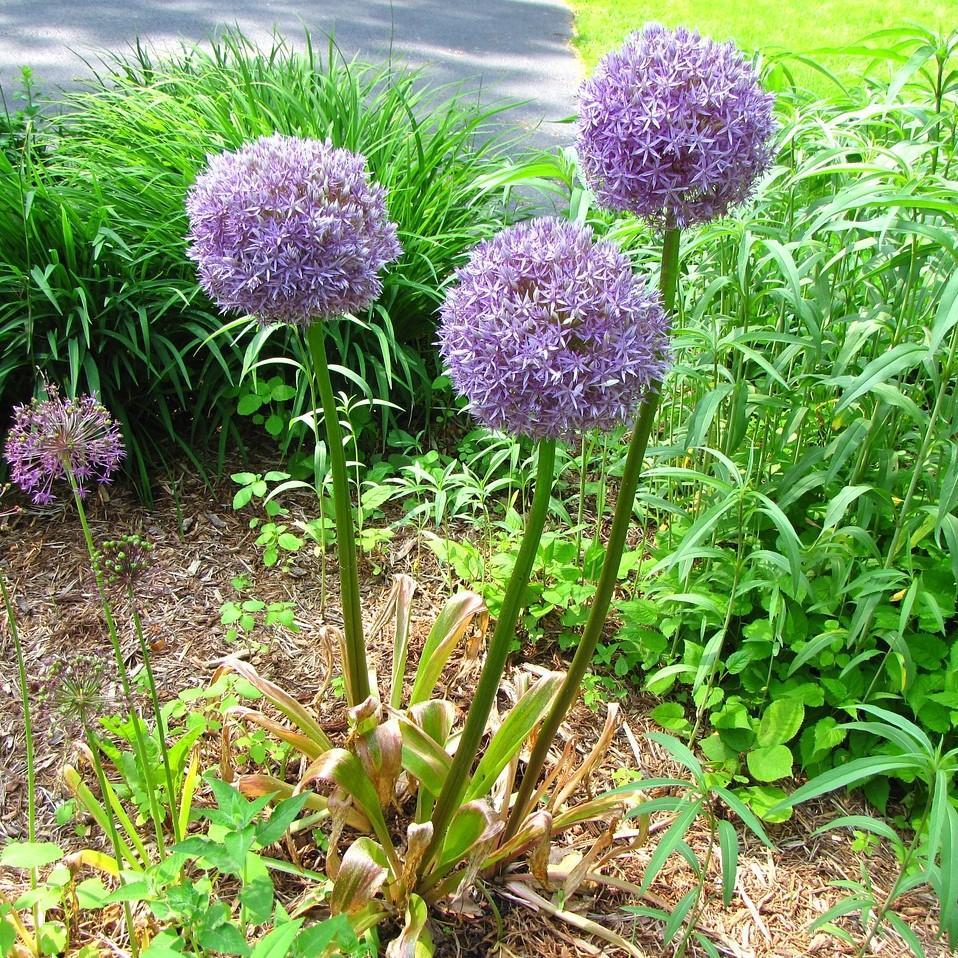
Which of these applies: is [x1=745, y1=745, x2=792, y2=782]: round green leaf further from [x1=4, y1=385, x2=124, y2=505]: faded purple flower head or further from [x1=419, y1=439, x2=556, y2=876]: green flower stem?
[x1=4, y1=385, x2=124, y2=505]: faded purple flower head

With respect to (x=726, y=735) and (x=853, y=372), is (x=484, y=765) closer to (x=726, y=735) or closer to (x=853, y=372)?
(x=726, y=735)

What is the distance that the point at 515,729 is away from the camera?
2.32 m

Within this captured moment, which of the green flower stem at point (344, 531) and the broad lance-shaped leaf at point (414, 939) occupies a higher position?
the green flower stem at point (344, 531)

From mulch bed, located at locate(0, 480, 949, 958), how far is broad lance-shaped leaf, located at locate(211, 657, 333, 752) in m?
0.43

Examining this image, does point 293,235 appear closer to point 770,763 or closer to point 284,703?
point 284,703

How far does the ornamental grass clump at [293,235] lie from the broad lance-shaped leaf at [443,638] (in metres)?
0.74

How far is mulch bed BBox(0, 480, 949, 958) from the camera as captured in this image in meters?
2.33

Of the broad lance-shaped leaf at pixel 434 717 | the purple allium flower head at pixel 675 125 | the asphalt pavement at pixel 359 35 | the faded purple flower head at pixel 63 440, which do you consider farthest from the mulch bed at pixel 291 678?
the asphalt pavement at pixel 359 35

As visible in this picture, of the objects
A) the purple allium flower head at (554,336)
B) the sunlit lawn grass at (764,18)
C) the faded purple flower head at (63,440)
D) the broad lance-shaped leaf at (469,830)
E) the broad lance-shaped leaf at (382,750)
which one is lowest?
the broad lance-shaped leaf at (469,830)

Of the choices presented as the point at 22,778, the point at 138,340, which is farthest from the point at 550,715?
the point at 138,340

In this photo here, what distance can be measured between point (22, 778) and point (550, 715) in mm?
1638

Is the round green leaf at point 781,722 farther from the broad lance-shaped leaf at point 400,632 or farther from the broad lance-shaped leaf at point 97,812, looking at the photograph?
the broad lance-shaped leaf at point 97,812

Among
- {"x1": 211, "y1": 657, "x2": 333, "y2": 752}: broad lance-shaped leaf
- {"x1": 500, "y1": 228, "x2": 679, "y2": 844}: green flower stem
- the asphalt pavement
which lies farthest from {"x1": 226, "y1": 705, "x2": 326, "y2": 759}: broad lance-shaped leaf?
the asphalt pavement

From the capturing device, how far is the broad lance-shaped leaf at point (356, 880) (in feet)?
6.69
